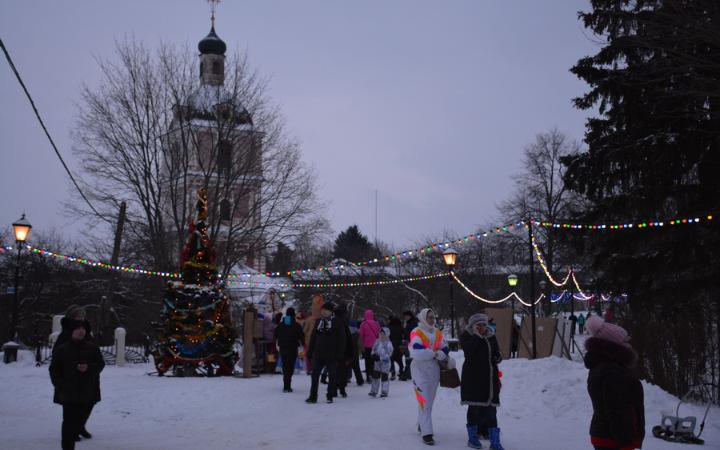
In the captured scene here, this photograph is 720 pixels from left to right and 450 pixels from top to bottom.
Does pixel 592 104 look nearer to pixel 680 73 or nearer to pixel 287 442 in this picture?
pixel 680 73

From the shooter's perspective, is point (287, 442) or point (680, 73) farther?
point (680, 73)

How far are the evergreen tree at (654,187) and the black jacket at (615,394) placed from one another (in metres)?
7.88

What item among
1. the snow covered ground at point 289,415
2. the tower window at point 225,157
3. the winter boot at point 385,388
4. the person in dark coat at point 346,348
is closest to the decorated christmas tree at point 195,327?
the snow covered ground at point 289,415

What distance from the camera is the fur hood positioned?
5684 mm

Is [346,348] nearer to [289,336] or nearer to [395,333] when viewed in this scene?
[289,336]

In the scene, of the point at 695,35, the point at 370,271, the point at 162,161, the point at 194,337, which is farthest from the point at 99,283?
the point at 695,35

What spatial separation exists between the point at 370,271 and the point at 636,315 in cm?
4137

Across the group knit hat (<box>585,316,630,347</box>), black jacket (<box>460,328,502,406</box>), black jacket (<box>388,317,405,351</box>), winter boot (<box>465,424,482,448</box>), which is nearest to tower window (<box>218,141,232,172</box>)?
black jacket (<box>388,317,405,351</box>)

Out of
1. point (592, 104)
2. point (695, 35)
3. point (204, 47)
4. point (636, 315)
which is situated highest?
point (204, 47)

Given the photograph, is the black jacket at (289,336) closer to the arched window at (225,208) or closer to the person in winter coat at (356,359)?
the person in winter coat at (356,359)

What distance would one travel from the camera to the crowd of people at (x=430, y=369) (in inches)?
219

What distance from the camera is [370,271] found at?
5616 cm

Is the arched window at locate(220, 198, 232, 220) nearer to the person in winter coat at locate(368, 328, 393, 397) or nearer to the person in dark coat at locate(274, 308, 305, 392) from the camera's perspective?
the person in dark coat at locate(274, 308, 305, 392)

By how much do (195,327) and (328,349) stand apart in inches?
254
